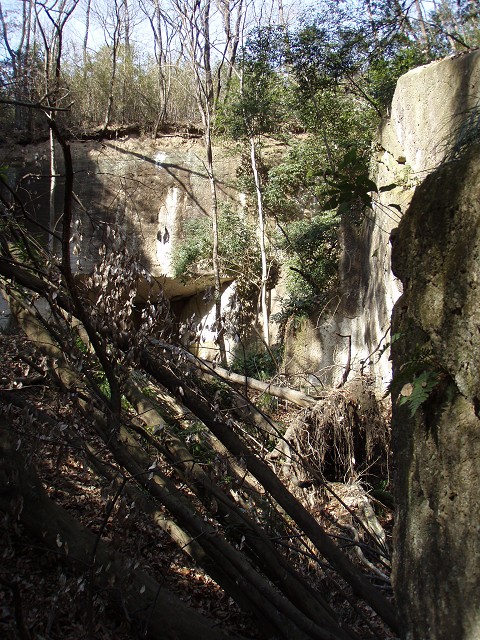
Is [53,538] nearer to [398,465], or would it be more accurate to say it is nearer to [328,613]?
[328,613]

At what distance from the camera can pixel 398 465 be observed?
311cm

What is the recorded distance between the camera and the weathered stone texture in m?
2.65

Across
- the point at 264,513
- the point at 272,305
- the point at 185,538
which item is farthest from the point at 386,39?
the point at 185,538

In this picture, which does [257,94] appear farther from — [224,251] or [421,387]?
[421,387]

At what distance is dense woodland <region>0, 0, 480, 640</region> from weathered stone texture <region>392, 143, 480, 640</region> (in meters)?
0.43

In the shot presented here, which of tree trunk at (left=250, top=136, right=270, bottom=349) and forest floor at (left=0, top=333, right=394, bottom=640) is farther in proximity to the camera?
tree trunk at (left=250, top=136, right=270, bottom=349)

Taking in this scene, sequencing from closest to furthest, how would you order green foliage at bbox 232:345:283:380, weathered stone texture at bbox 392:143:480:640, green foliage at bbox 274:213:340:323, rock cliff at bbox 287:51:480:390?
weathered stone texture at bbox 392:143:480:640
rock cliff at bbox 287:51:480:390
green foliage at bbox 232:345:283:380
green foliage at bbox 274:213:340:323

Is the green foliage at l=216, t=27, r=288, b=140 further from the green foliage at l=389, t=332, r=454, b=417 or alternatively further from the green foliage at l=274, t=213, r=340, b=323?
the green foliage at l=389, t=332, r=454, b=417

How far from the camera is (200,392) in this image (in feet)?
12.8

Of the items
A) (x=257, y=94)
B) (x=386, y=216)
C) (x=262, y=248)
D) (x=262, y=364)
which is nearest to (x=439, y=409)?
(x=386, y=216)

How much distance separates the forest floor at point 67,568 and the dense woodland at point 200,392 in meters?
0.02

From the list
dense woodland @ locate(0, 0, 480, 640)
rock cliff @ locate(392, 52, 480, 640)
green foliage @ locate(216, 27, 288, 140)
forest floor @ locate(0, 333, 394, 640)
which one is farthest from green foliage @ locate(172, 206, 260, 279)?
rock cliff @ locate(392, 52, 480, 640)

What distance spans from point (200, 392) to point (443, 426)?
61.6 inches

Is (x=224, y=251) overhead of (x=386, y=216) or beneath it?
beneath
